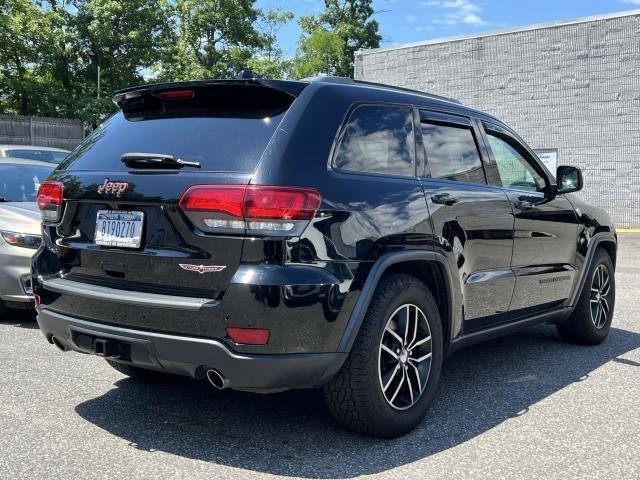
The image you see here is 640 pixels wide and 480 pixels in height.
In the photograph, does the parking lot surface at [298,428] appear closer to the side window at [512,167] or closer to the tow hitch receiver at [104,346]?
the tow hitch receiver at [104,346]

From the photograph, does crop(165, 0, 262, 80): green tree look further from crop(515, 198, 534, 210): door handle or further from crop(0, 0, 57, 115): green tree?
crop(515, 198, 534, 210): door handle

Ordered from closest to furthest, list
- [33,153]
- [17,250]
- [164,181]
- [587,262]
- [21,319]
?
[164,181] < [587,262] < [17,250] < [21,319] < [33,153]

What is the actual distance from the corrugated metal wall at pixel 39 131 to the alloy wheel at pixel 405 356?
53.8 ft

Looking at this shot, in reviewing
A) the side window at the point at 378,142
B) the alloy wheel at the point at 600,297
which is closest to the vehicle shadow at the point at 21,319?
the side window at the point at 378,142

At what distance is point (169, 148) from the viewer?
3.39 m

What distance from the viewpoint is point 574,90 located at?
61.0 feet

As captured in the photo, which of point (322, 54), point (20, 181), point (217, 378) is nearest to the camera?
point (217, 378)

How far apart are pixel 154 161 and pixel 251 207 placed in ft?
2.08

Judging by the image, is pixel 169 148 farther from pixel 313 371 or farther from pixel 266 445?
pixel 266 445

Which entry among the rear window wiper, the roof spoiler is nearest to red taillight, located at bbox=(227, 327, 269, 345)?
the rear window wiper

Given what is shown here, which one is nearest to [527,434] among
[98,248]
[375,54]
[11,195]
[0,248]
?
[98,248]

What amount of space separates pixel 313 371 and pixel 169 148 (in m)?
1.29

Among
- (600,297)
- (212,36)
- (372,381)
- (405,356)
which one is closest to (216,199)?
(372,381)

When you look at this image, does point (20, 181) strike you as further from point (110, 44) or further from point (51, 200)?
point (110, 44)
